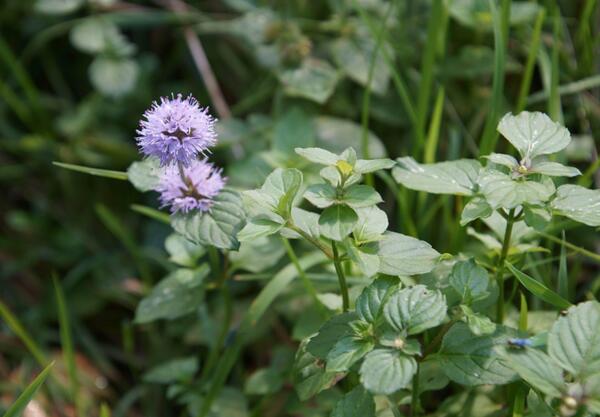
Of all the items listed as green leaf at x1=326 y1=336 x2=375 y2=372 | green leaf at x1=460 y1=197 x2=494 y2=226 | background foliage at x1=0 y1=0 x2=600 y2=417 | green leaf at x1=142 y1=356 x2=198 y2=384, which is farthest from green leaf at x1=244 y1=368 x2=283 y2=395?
green leaf at x1=460 y1=197 x2=494 y2=226

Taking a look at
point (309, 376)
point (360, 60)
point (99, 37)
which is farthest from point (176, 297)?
point (99, 37)

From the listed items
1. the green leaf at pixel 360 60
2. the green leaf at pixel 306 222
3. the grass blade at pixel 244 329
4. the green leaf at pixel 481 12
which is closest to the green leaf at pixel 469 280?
the green leaf at pixel 306 222

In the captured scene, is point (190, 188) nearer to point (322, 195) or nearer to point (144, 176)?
point (144, 176)

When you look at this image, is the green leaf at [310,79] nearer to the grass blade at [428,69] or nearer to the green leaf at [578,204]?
the grass blade at [428,69]

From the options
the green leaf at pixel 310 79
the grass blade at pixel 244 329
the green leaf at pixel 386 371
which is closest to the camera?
the green leaf at pixel 386 371

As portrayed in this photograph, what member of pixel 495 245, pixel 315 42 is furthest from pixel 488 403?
pixel 315 42

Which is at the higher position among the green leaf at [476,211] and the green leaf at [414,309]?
the green leaf at [476,211]
